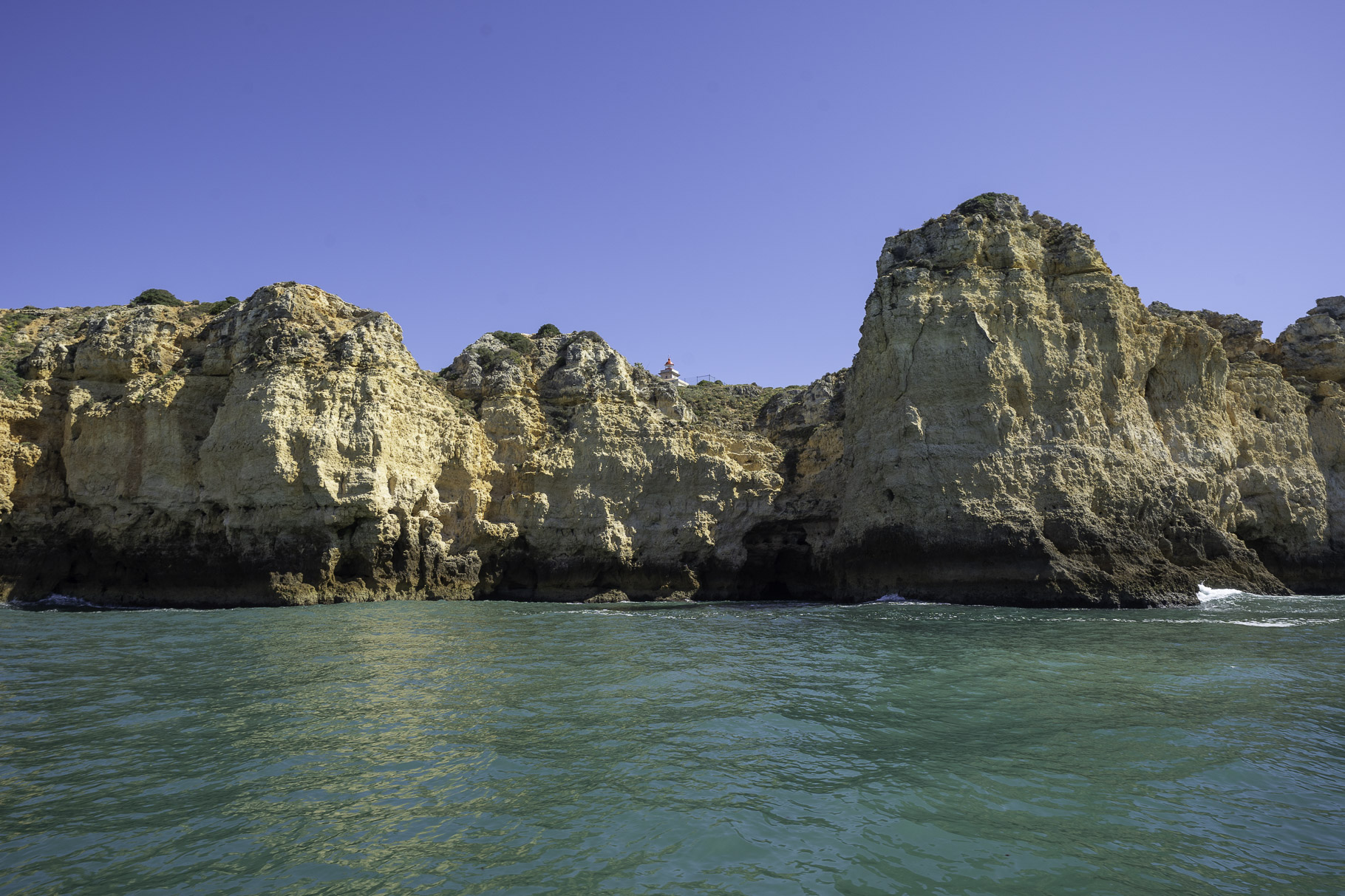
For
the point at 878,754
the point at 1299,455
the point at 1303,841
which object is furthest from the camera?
the point at 1299,455

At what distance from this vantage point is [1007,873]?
4922 millimetres

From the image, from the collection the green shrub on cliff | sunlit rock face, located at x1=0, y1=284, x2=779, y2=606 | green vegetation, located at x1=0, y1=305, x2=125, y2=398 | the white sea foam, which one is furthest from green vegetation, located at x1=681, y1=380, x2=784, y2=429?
green vegetation, located at x1=0, y1=305, x2=125, y2=398

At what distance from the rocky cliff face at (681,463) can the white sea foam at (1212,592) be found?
372mm

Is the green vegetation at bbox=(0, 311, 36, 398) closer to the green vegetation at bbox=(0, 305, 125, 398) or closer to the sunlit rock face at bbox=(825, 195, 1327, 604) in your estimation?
the green vegetation at bbox=(0, 305, 125, 398)

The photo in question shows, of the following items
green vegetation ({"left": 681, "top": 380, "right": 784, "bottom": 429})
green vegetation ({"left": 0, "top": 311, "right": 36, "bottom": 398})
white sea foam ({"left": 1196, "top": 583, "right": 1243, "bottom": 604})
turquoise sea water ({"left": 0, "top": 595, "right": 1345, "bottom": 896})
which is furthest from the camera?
green vegetation ({"left": 681, "top": 380, "right": 784, "bottom": 429})

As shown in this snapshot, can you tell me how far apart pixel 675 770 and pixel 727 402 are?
4097 centimetres

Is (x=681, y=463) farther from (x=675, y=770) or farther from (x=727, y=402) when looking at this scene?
(x=675, y=770)

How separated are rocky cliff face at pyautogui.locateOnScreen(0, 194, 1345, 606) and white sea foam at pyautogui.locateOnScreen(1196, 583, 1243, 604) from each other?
37 cm

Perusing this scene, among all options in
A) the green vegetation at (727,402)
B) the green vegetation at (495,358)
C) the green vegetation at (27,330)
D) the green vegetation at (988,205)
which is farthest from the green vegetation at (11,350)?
the green vegetation at (988,205)

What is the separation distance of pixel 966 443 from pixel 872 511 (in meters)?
3.89

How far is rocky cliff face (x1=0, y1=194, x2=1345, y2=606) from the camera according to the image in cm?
2558

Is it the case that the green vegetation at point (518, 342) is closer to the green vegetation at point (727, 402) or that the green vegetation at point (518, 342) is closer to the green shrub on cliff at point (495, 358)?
the green shrub on cliff at point (495, 358)

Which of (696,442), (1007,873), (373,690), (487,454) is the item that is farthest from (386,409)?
(1007,873)

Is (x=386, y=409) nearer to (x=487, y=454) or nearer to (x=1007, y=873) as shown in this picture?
(x=487, y=454)
